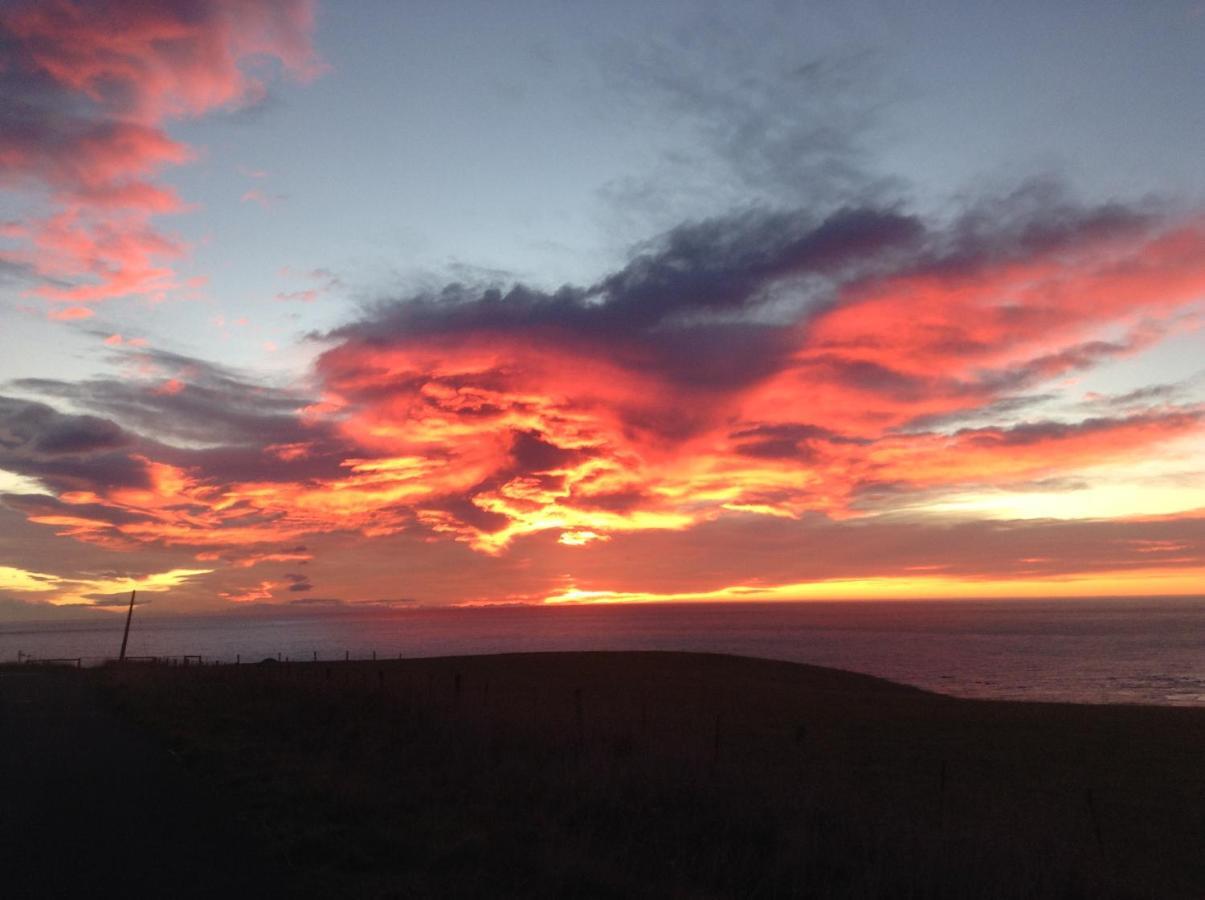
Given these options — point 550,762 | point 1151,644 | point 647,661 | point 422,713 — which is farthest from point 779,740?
point 1151,644

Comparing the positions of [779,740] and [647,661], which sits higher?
[647,661]

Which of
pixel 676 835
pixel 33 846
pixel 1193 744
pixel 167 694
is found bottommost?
pixel 1193 744

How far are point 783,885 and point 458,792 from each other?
16.0 feet

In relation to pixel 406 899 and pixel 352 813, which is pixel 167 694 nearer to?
pixel 352 813

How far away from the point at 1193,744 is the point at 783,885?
28935 mm

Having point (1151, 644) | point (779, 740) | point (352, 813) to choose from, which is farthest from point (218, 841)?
point (1151, 644)

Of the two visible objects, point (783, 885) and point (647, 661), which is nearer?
point (783, 885)

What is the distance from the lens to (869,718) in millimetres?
34812

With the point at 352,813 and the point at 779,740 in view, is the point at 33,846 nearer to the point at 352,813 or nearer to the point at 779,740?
the point at 352,813

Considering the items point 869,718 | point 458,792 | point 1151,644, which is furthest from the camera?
point 1151,644

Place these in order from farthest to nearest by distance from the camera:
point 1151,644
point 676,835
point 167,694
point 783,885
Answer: point 1151,644, point 167,694, point 676,835, point 783,885

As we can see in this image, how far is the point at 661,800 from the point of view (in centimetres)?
1098

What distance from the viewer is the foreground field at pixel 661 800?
8430 millimetres

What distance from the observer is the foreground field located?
8.43m
